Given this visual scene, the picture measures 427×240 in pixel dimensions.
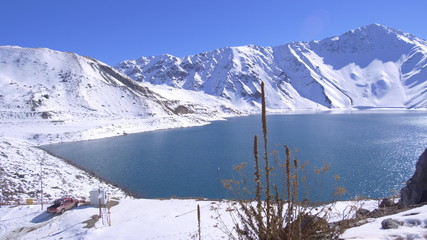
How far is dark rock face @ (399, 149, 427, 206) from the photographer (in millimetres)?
13102

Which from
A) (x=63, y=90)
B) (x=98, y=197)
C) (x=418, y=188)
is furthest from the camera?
(x=63, y=90)

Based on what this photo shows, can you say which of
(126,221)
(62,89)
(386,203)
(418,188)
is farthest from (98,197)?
(62,89)

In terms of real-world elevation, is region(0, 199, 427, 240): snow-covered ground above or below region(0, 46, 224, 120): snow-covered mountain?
below

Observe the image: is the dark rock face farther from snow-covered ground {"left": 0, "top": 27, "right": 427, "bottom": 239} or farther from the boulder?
snow-covered ground {"left": 0, "top": 27, "right": 427, "bottom": 239}

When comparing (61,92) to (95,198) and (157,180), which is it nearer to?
(157,180)

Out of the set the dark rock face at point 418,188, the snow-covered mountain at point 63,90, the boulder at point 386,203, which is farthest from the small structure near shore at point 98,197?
the snow-covered mountain at point 63,90

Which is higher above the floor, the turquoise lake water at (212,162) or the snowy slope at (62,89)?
the snowy slope at (62,89)

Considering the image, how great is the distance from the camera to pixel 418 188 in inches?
529

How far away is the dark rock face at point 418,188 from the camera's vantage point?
13.1 m

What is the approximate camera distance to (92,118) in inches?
4461

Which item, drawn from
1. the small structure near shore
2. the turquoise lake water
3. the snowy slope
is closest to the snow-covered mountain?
the snowy slope

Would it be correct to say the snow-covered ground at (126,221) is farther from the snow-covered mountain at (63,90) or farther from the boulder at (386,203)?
the snow-covered mountain at (63,90)

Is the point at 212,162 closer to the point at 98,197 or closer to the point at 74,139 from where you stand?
the point at 98,197

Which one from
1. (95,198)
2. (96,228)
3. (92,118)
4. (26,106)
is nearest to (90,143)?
(92,118)
